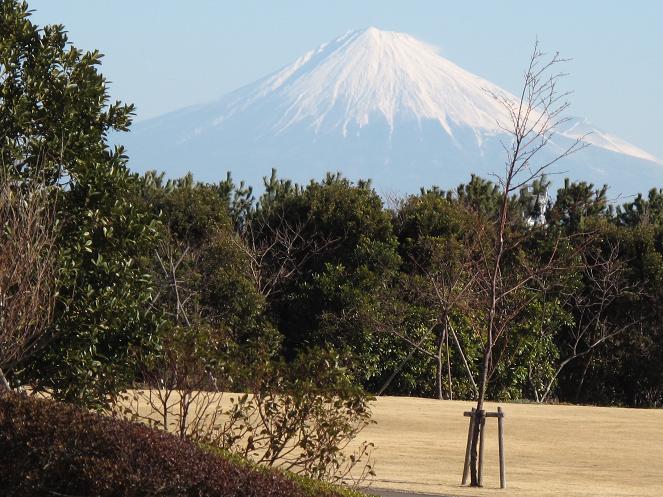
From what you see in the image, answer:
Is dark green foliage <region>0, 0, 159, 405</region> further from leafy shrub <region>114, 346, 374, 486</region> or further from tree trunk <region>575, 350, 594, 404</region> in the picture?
tree trunk <region>575, 350, 594, 404</region>

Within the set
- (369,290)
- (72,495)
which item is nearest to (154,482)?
(72,495)

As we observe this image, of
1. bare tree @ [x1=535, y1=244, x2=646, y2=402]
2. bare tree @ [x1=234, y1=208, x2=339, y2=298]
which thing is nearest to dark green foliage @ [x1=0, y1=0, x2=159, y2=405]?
bare tree @ [x1=234, y1=208, x2=339, y2=298]

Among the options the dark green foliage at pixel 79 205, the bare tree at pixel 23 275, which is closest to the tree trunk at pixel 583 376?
the dark green foliage at pixel 79 205

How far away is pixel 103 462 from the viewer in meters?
8.71

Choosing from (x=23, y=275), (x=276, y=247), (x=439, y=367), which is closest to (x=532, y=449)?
(x=439, y=367)

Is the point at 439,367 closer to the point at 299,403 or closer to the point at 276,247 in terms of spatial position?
the point at 276,247

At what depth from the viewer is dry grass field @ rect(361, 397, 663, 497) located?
18.0 m

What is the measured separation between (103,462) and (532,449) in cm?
1635

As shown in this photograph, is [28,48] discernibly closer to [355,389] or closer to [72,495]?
[355,389]

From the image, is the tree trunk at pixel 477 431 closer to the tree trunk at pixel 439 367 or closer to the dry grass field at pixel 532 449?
the dry grass field at pixel 532 449

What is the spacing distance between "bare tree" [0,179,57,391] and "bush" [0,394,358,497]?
2.70 meters

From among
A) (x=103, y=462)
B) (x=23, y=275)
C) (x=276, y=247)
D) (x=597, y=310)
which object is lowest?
(x=103, y=462)

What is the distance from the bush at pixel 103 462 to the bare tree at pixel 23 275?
2696mm

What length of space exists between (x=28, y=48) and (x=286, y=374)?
4986mm
